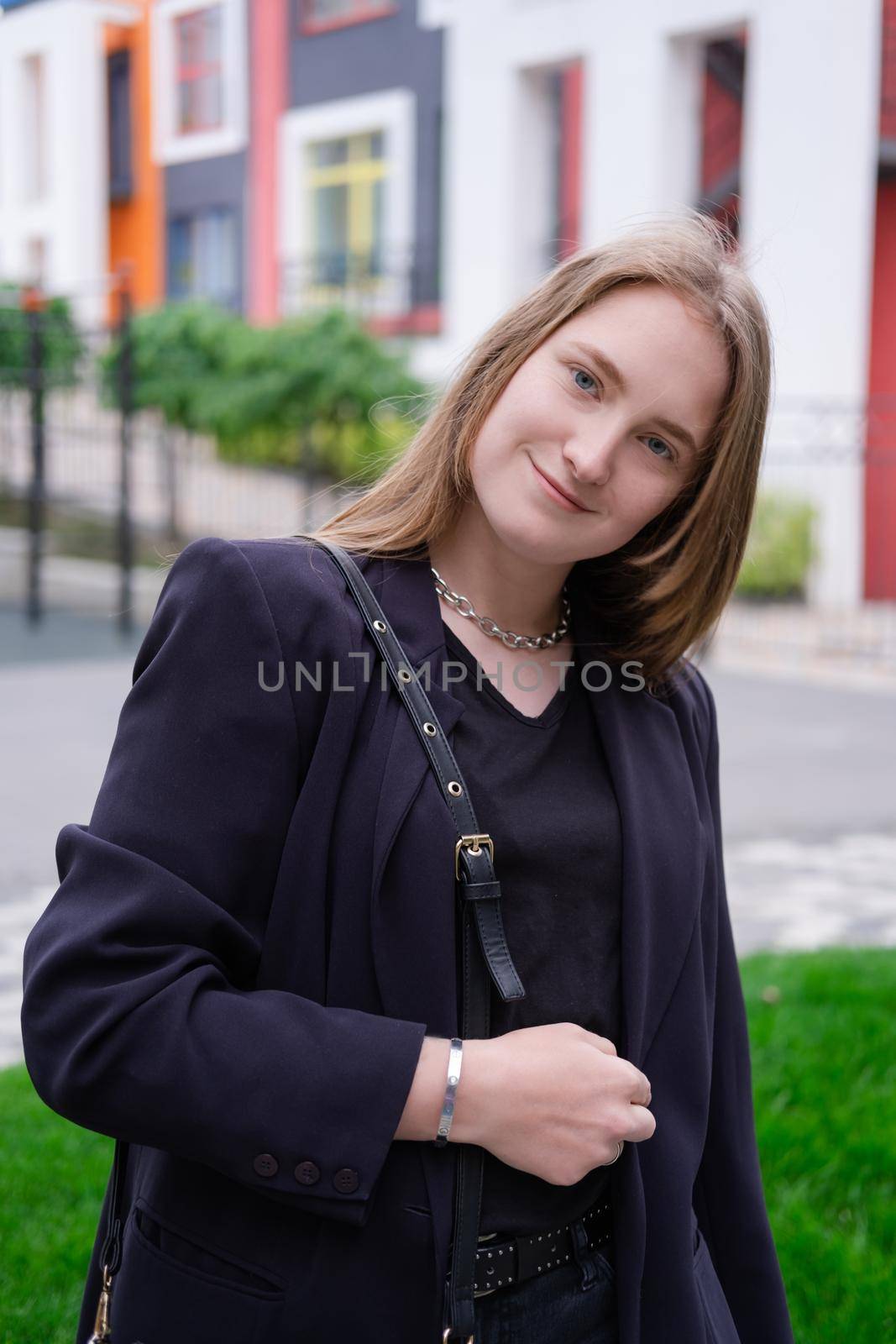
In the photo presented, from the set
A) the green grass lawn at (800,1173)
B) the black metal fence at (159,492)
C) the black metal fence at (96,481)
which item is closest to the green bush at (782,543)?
the black metal fence at (159,492)

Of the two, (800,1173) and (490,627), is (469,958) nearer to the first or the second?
(490,627)

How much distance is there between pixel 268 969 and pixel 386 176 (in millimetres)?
19266

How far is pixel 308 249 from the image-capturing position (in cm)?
2050

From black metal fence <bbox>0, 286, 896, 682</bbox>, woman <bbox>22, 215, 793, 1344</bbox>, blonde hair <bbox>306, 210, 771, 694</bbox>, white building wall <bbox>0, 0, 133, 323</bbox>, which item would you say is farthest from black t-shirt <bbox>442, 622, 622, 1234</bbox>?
white building wall <bbox>0, 0, 133, 323</bbox>

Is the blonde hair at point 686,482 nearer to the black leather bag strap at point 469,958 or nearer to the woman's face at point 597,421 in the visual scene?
the woman's face at point 597,421

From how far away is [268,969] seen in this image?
1414 mm

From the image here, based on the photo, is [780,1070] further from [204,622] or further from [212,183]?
[212,183]

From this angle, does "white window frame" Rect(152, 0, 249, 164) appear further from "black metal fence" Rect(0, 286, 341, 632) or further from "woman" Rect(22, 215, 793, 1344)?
"woman" Rect(22, 215, 793, 1344)

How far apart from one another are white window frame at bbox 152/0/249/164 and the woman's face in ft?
61.4

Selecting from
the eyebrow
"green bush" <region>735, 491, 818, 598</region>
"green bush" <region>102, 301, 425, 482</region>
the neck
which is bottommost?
"green bush" <region>735, 491, 818, 598</region>

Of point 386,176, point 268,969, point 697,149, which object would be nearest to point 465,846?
point 268,969

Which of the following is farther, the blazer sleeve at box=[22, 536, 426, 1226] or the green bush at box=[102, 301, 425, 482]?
the green bush at box=[102, 301, 425, 482]

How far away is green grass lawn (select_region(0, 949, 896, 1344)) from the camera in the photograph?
2.92 metres

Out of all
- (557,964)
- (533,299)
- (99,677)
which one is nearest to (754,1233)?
(557,964)
